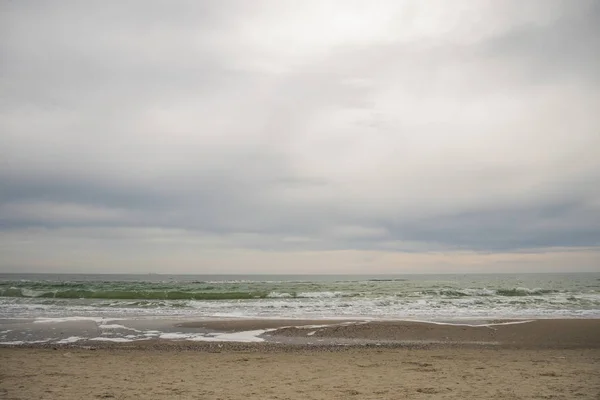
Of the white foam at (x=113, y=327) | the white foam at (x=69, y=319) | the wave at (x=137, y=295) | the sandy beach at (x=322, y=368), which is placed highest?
the sandy beach at (x=322, y=368)

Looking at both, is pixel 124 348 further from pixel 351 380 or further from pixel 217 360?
pixel 351 380

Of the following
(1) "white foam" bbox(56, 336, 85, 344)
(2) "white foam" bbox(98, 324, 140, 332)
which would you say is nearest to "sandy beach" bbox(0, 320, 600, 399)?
(1) "white foam" bbox(56, 336, 85, 344)

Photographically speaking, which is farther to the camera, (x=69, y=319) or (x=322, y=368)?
(x=69, y=319)

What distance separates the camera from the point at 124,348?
13.8 m

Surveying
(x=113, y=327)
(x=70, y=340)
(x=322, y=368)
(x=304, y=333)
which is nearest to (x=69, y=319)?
(x=113, y=327)

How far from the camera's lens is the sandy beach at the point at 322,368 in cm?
835

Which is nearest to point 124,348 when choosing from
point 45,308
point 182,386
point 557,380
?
point 182,386

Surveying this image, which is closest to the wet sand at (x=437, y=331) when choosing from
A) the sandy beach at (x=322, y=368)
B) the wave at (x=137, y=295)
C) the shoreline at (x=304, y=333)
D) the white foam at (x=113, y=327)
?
the shoreline at (x=304, y=333)

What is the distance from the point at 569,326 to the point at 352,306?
538 inches

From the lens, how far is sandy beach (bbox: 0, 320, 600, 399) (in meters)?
8.35

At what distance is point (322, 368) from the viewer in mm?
10703

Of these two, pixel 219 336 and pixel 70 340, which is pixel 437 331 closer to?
pixel 219 336

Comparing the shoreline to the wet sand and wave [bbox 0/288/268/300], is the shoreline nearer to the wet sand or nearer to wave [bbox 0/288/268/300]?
the wet sand

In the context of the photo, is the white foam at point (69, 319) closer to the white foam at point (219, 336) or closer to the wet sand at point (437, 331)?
the wet sand at point (437, 331)
